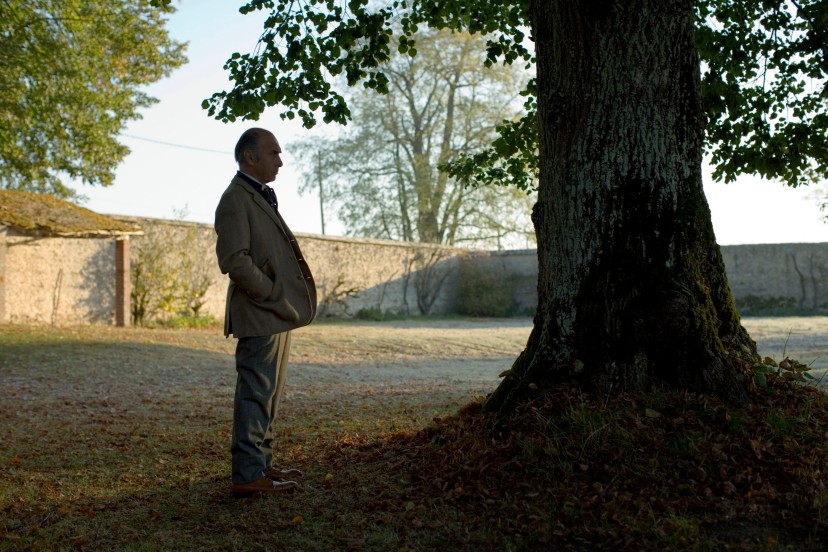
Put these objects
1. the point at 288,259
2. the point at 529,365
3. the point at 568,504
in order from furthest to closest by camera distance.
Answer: the point at 529,365
the point at 288,259
the point at 568,504

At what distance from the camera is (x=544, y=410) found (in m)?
4.20

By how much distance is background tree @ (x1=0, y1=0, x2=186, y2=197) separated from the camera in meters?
15.4

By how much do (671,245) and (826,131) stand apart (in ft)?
16.9

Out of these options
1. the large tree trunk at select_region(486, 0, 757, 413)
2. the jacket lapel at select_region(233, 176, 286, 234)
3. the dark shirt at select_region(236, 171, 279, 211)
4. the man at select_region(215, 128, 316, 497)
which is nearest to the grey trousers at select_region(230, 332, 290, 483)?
the man at select_region(215, 128, 316, 497)

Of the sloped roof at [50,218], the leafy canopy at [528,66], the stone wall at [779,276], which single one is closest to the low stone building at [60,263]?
the sloped roof at [50,218]

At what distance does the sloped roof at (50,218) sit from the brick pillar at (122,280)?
0.46 m

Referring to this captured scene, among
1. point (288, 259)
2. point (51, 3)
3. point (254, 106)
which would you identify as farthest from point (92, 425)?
point (51, 3)

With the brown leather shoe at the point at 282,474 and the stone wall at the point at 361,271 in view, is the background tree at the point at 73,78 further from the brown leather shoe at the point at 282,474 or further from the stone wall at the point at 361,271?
the brown leather shoe at the point at 282,474

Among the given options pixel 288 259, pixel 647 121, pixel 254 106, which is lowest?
pixel 288 259

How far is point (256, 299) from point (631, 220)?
2121 mm

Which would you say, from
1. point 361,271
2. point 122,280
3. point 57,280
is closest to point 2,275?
point 57,280

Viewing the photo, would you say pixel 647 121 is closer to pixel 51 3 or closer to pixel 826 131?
pixel 826 131

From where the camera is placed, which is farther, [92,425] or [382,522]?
[92,425]

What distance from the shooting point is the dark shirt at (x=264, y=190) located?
4207 millimetres
